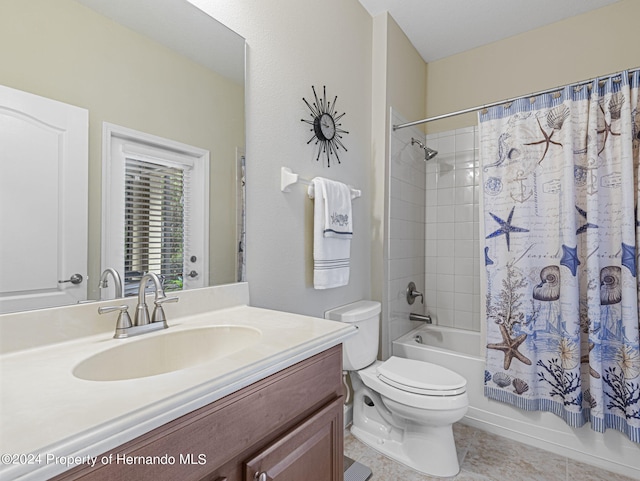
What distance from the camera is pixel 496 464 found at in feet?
5.49

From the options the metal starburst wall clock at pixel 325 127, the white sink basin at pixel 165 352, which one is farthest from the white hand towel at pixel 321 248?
the white sink basin at pixel 165 352

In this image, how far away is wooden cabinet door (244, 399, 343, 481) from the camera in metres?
0.73

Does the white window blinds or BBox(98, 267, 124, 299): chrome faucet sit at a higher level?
the white window blinds

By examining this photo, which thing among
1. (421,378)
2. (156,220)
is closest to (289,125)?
(156,220)

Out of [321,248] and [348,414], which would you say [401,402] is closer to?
[348,414]

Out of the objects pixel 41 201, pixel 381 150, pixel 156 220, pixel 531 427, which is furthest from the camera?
pixel 381 150

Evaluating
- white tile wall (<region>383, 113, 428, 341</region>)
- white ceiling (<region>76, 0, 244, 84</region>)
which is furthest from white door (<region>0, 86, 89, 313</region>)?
white tile wall (<region>383, 113, 428, 341</region>)

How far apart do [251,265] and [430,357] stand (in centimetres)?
144

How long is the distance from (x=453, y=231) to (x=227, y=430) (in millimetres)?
2442

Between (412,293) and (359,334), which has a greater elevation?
(412,293)

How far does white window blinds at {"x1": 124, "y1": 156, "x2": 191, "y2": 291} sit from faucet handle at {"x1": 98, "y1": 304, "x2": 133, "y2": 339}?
112mm

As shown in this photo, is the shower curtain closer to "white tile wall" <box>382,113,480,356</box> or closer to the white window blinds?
"white tile wall" <box>382,113,480,356</box>

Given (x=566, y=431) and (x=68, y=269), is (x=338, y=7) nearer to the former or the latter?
(x=68, y=269)

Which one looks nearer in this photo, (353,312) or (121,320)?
(121,320)
